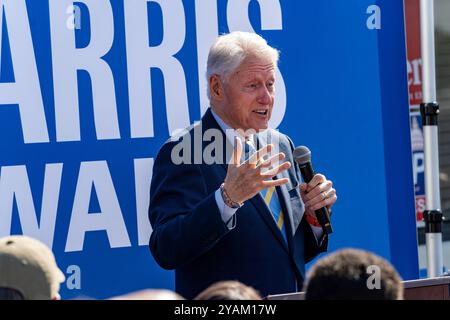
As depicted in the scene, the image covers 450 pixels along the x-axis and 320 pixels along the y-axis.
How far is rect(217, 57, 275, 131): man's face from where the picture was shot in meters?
3.74

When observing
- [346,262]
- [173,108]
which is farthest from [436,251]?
[346,262]

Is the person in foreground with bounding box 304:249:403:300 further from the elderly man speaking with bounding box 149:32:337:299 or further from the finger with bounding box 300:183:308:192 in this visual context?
the finger with bounding box 300:183:308:192

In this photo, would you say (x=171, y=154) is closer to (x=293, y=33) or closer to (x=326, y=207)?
(x=326, y=207)

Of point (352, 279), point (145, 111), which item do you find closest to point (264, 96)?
point (145, 111)

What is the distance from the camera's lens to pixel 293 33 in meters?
4.24

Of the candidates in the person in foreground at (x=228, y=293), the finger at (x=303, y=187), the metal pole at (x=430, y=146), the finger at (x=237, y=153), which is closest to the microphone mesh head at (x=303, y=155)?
the finger at (x=303, y=187)

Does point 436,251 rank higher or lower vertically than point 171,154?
lower

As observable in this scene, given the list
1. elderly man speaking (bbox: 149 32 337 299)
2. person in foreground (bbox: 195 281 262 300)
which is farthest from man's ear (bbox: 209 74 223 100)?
person in foreground (bbox: 195 281 262 300)

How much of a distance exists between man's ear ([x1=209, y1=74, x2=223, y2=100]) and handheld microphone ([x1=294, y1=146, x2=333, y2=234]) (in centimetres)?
40

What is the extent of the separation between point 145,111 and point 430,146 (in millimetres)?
1370

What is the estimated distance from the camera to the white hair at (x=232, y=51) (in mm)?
3723

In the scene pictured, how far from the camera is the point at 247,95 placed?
375cm
